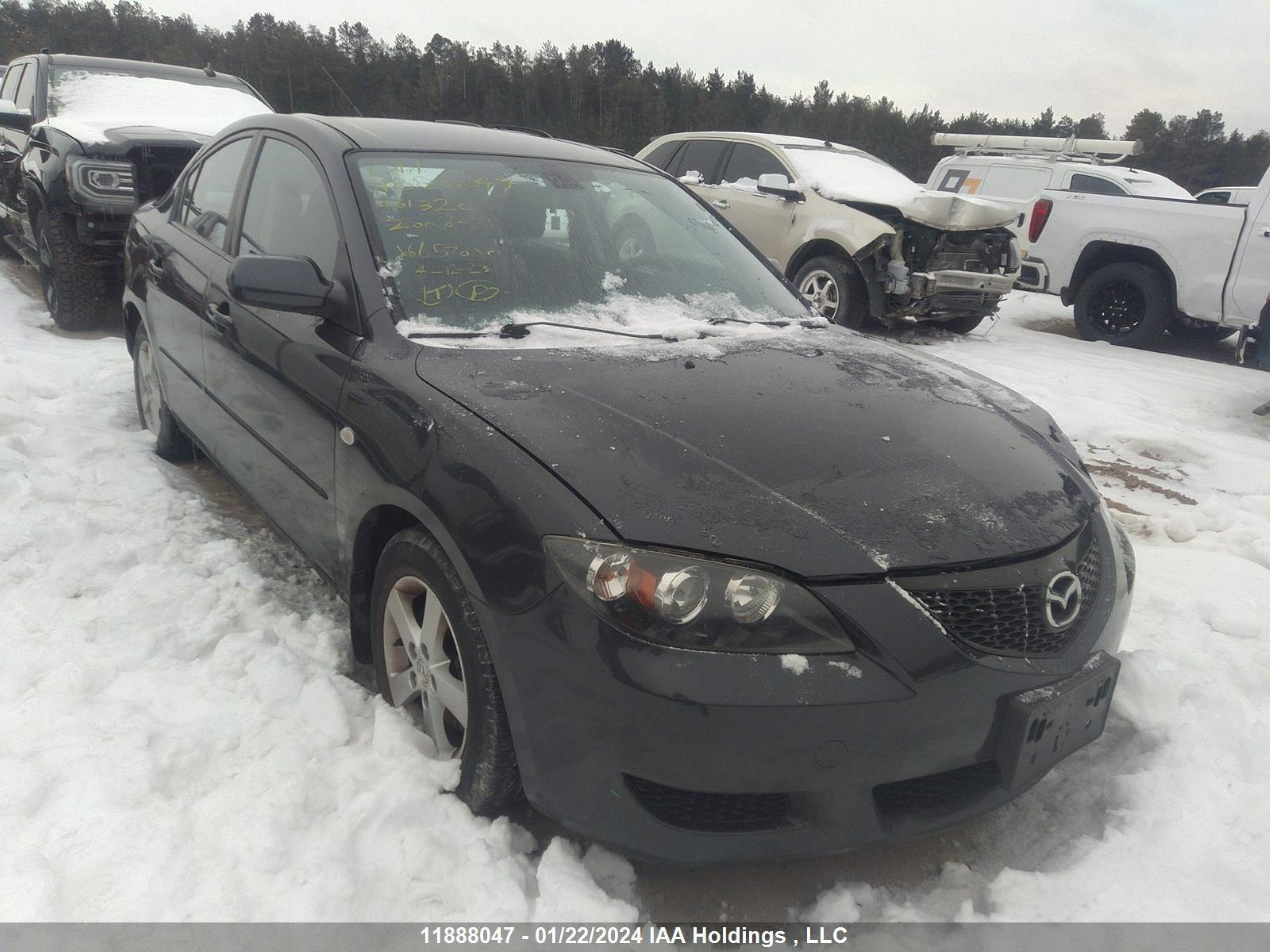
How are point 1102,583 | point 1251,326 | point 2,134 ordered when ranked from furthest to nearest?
point 2,134, point 1251,326, point 1102,583

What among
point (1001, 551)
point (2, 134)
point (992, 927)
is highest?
point (2, 134)

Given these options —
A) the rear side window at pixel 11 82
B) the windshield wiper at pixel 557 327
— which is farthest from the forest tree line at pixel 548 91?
the windshield wiper at pixel 557 327

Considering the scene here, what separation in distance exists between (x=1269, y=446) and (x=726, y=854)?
542cm

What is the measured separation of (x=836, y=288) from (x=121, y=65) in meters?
6.30

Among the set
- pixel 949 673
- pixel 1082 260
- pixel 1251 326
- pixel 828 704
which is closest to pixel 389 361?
pixel 828 704

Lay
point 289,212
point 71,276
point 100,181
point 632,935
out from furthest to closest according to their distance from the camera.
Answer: point 71,276, point 100,181, point 289,212, point 632,935

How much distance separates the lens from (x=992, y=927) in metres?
1.83

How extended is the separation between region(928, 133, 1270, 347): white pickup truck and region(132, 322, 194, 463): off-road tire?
23.4ft

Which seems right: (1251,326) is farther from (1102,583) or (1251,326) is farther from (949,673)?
(949,673)

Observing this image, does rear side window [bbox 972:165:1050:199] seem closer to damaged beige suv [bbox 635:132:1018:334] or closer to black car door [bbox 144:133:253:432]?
damaged beige suv [bbox 635:132:1018:334]

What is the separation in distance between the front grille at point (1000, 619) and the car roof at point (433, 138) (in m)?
2.13

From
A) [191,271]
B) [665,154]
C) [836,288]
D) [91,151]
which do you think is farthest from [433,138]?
[665,154]

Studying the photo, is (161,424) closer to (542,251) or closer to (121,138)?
(542,251)

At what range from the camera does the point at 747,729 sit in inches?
60.9
